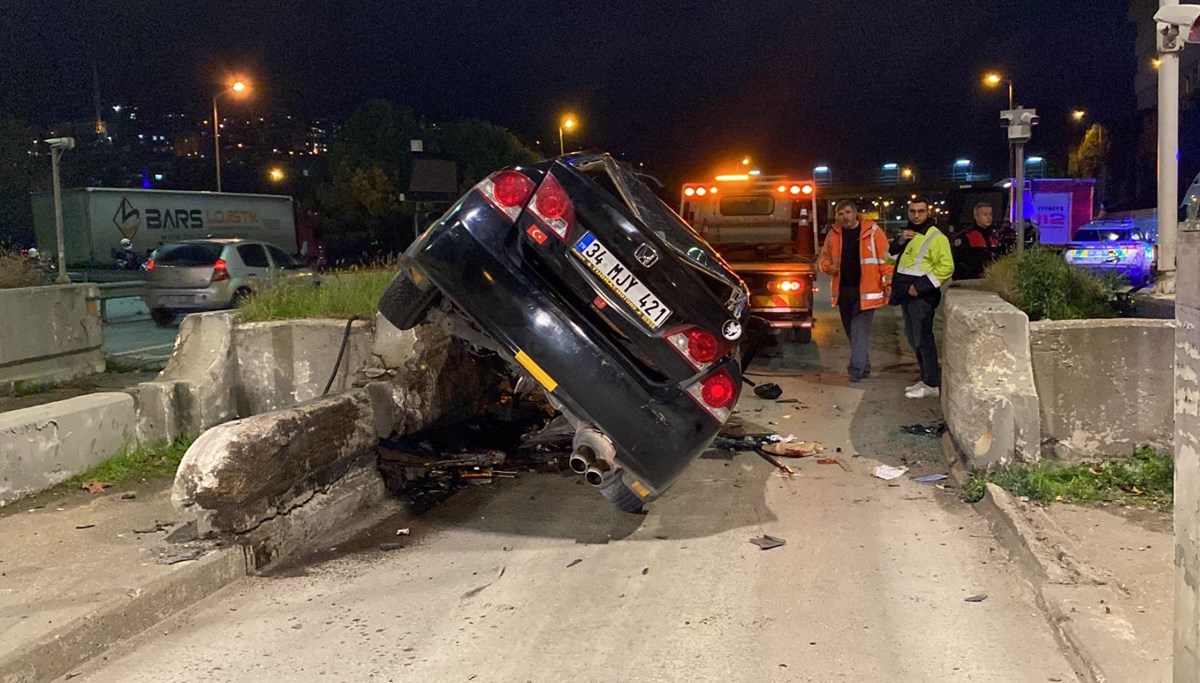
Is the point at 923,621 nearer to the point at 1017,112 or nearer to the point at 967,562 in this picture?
the point at 967,562

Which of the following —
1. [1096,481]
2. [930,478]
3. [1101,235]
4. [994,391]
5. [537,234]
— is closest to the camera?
[537,234]

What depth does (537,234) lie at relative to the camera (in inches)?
209

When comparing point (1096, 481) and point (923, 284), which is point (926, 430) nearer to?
point (923, 284)

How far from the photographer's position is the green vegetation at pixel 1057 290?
7543 millimetres

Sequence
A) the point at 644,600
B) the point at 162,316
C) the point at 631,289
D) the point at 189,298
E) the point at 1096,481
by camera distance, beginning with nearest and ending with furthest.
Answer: the point at 644,600 < the point at 631,289 < the point at 1096,481 < the point at 189,298 < the point at 162,316

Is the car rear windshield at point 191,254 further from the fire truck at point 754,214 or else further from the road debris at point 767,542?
the road debris at point 767,542

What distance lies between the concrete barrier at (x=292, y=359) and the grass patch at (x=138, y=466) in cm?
65

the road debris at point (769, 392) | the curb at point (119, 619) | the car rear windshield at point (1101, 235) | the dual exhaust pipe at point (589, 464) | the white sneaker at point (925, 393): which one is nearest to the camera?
the curb at point (119, 619)

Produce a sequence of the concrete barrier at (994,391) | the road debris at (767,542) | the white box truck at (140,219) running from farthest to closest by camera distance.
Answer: the white box truck at (140,219) → the concrete barrier at (994,391) → the road debris at (767,542)

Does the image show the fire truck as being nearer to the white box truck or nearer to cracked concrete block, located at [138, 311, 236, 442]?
cracked concrete block, located at [138, 311, 236, 442]

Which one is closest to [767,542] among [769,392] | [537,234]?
[537,234]

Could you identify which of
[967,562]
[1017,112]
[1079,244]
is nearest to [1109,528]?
[967,562]

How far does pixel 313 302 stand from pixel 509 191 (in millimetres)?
3334

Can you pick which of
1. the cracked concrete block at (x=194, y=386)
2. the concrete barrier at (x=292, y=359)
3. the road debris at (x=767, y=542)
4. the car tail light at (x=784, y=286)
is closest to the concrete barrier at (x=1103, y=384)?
the road debris at (x=767, y=542)
